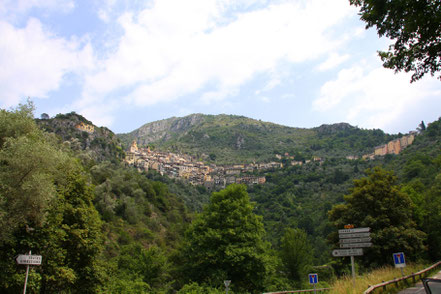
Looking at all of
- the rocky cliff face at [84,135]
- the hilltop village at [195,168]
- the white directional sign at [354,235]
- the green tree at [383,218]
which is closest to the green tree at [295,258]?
the green tree at [383,218]

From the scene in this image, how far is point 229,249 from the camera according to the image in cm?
2184

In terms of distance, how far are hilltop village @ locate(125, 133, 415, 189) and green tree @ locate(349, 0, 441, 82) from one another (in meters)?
136

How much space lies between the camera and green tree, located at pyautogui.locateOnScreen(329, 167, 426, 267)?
68.7ft

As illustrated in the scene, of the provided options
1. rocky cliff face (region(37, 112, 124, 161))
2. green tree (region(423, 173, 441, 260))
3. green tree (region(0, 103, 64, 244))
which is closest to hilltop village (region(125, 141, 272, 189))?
rocky cliff face (region(37, 112, 124, 161))

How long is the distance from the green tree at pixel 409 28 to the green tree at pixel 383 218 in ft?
52.7

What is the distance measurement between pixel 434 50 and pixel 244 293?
1789cm

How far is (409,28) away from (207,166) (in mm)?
184404

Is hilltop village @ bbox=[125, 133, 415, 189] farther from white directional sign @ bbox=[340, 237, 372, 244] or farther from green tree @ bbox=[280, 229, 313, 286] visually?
white directional sign @ bbox=[340, 237, 372, 244]

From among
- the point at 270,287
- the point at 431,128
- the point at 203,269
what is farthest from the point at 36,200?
the point at 431,128

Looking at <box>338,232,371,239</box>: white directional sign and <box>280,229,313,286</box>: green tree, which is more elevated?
<box>338,232,371,239</box>: white directional sign

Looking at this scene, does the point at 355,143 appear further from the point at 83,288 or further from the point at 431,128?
the point at 83,288

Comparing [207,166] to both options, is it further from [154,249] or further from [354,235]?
[354,235]

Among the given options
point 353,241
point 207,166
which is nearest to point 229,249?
point 353,241

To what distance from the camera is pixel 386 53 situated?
8.69 meters
